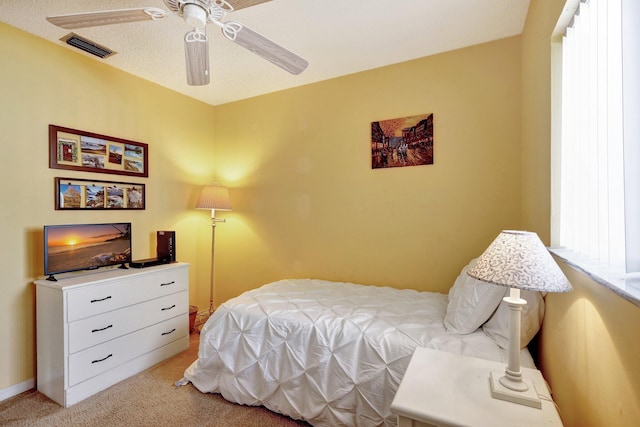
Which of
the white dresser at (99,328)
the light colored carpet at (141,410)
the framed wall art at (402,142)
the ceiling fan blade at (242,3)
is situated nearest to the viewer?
the ceiling fan blade at (242,3)

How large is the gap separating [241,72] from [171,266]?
1.88 meters

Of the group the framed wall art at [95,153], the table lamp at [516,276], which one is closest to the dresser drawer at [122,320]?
the framed wall art at [95,153]

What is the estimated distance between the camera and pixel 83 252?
7.96 ft

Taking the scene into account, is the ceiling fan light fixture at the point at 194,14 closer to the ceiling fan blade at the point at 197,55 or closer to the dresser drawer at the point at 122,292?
the ceiling fan blade at the point at 197,55

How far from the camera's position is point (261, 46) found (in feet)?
5.83

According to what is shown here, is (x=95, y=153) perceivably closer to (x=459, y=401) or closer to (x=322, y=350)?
(x=322, y=350)

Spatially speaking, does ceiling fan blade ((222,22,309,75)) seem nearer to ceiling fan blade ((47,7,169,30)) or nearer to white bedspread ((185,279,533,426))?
ceiling fan blade ((47,7,169,30))

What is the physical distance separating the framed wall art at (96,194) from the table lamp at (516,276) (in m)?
2.90

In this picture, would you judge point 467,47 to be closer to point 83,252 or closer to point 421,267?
point 421,267

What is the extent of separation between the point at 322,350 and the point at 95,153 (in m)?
2.47

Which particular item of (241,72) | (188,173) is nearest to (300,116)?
(241,72)

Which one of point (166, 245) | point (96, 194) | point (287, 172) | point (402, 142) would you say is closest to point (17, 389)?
point (166, 245)

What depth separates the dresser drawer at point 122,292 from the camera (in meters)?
2.13

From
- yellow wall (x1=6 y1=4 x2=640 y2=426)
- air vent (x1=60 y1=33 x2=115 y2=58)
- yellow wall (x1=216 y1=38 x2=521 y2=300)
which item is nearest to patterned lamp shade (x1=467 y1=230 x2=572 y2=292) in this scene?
yellow wall (x1=6 y1=4 x2=640 y2=426)
